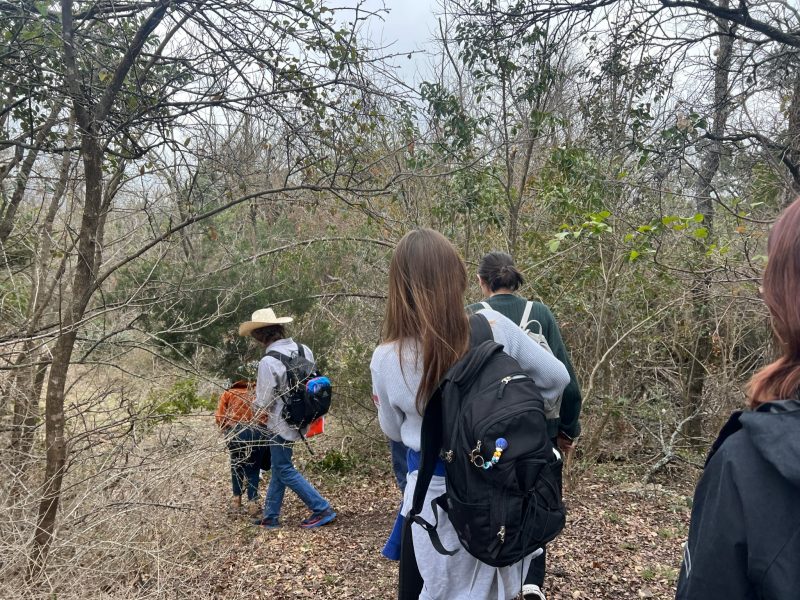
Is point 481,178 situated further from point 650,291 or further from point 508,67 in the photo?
point 650,291

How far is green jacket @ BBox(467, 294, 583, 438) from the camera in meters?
3.27

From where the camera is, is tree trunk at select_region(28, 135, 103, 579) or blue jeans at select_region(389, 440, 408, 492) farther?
tree trunk at select_region(28, 135, 103, 579)

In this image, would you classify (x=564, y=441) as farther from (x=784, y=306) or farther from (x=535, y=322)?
(x=784, y=306)

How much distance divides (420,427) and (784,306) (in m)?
1.41

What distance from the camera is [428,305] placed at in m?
2.29

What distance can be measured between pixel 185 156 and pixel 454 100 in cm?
309

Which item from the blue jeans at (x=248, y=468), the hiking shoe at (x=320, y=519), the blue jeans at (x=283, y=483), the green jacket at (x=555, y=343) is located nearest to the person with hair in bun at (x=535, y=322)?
the green jacket at (x=555, y=343)

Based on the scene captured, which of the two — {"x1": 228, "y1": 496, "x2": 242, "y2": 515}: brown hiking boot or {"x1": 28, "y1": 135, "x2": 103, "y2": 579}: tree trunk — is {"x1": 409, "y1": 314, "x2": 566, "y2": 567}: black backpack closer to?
{"x1": 28, "y1": 135, "x2": 103, "y2": 579}: tree trunk

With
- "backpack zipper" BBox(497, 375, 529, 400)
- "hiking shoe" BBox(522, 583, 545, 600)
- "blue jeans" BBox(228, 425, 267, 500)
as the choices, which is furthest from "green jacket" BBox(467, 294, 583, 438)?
"blue jeans" BBox(228, 425, 267, 500)

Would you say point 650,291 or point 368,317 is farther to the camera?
point 368,317

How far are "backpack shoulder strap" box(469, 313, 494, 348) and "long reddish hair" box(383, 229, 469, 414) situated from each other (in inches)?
1.4

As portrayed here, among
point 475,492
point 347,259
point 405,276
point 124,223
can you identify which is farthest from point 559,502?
point 347,259

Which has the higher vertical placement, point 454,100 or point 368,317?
point 454,100

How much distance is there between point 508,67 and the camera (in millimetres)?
6102
